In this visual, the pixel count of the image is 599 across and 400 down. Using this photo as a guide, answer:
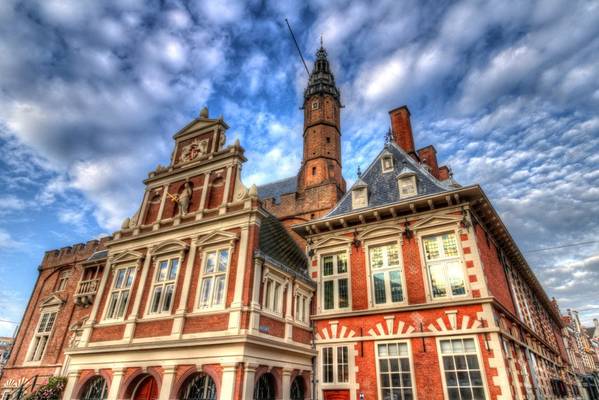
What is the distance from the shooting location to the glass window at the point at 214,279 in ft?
44.4

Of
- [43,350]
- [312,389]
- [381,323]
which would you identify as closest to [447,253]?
[381,323]

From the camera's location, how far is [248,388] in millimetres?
11344

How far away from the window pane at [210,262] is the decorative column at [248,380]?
4.28 m

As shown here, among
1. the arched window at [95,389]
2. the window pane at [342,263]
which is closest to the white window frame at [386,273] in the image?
the window pane at [342,263]

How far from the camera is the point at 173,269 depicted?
15.4m

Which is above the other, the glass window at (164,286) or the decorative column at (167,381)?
the glass window at (164,286)

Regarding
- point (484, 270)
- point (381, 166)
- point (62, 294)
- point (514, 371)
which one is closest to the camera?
point (514, 371)

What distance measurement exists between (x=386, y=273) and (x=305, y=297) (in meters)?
3.92

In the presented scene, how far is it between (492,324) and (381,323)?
13.1ft

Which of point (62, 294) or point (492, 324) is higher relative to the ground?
point (62, 294)

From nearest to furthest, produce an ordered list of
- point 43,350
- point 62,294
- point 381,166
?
point 381,166
point 43,350
point 62,294

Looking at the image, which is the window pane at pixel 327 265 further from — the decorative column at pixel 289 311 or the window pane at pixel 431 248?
the window pane at pixel 431 248

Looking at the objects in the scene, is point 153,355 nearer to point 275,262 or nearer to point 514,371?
point 275,262

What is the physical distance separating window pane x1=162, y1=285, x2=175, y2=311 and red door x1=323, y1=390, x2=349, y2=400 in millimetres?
7425
